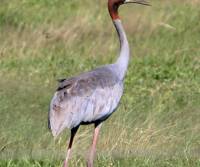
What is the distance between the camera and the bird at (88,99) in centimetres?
849

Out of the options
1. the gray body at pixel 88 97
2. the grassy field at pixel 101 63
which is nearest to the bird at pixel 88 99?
the gray body at pixel 88 97

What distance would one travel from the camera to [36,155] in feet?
30.5

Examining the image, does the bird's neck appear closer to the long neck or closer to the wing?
the long neck

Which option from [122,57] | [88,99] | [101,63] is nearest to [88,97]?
[88,99]

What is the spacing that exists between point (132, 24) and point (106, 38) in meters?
1.20

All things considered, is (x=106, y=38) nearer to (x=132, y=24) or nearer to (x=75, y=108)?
(x=132, y=24)

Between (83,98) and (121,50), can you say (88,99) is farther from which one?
(121,50)

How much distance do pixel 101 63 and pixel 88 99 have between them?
6.46 meters

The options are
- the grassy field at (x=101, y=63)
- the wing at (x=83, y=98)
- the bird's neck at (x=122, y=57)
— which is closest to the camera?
the wing at (x=83, y=98)

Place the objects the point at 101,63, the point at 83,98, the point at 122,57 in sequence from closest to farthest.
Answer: the point at 83,98 < the point at 122,57 < the point at 101,63

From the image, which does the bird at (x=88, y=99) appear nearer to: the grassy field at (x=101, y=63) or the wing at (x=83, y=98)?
the wing at (x=83, y=98)

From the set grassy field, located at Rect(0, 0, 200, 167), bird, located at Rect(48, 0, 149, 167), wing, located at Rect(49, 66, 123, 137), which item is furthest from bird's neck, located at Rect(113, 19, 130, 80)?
grassy field, located at Rect(0, 0, 200, 167)

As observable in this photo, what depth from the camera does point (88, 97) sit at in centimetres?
884

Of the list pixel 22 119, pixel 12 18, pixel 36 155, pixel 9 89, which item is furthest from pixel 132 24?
pixel 36 155
